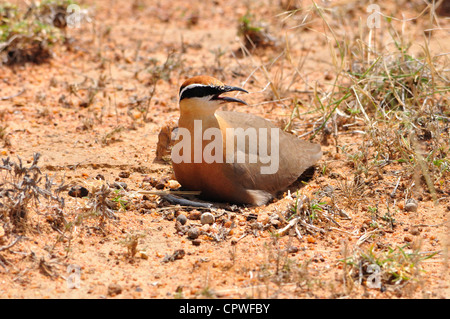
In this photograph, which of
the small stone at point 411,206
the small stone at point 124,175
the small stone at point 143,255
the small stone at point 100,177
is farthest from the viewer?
the small stone at point 124,175

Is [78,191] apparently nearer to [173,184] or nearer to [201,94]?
[173,184]

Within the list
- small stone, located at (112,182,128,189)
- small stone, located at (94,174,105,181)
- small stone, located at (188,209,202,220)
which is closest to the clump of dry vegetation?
small stone, located at (94,174,105,181)

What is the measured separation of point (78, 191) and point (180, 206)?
0.81m

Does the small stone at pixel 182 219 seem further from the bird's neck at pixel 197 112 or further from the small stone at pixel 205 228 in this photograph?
the bird's neck at pixel 197 112

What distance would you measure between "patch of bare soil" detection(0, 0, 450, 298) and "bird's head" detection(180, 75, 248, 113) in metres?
0.79

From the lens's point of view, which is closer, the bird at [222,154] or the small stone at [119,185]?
the bird at [222,154]

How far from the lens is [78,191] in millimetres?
4465

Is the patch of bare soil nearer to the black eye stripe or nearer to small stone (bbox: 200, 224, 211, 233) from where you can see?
small stone (bbox: 200, 224, 211, 233)

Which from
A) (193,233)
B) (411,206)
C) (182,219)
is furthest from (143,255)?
(411,206)

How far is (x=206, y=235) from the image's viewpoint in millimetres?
4102

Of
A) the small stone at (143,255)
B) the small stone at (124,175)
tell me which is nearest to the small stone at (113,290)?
the small stone at (143,255)

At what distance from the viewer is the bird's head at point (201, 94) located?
440 cm

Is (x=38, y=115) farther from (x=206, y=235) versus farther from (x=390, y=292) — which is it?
(x=390, y=292)
